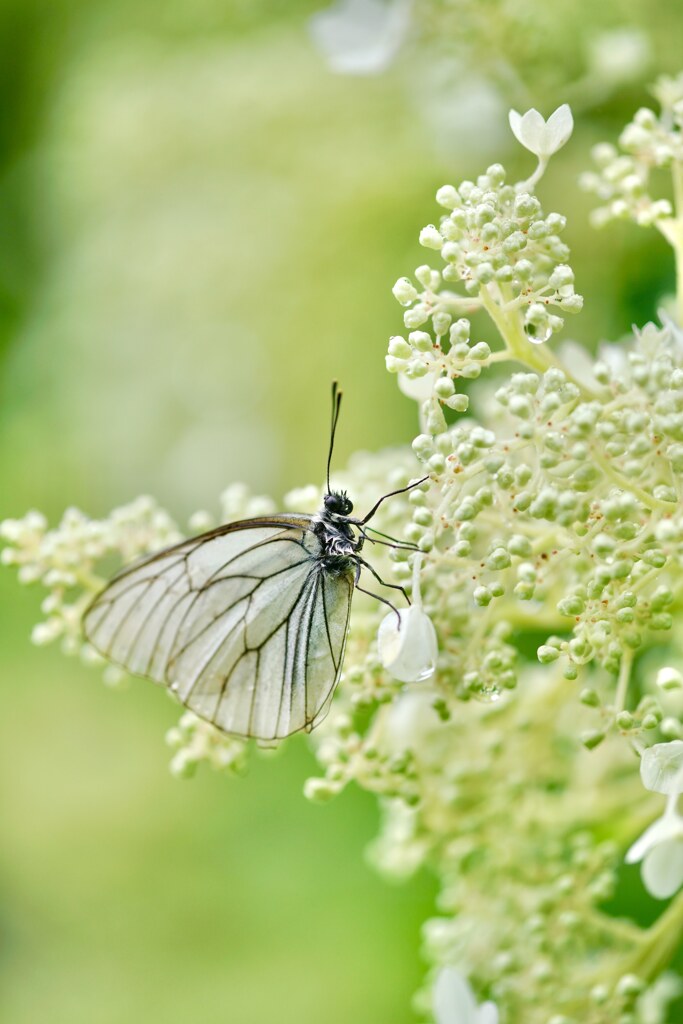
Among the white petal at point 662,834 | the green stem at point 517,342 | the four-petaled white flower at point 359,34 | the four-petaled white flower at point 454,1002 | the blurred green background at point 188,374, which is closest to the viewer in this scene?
the white petal at point 662,834

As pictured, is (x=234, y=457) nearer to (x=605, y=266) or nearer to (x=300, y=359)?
(x=300, y=359)

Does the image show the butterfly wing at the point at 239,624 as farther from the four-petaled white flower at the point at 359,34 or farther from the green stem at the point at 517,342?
the four-petaled white flower at the point at 359,34

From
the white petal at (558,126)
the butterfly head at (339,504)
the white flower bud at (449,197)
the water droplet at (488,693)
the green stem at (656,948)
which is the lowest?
the green stem at (656,948)

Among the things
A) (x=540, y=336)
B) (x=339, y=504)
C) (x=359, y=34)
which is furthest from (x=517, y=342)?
(x=359, y=34)

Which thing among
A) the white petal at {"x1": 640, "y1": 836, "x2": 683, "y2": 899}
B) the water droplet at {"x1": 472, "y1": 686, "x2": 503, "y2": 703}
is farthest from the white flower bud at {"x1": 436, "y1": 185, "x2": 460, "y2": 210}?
the white petal at {"x1": 640, "y1": 836, "x2": 683, "y2": 899}

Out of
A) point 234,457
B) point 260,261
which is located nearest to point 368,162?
point 260,261

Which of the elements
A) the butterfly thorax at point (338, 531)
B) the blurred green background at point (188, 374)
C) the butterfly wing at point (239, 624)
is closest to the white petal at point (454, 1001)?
the butterfly wing at point (239, 624)

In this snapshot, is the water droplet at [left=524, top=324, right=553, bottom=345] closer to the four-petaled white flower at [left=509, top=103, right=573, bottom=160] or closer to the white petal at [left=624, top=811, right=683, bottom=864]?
the four-petaled white flower at [left=509, top=103, right=573, bottom=160]

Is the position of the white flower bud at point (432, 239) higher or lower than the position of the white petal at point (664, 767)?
higher
